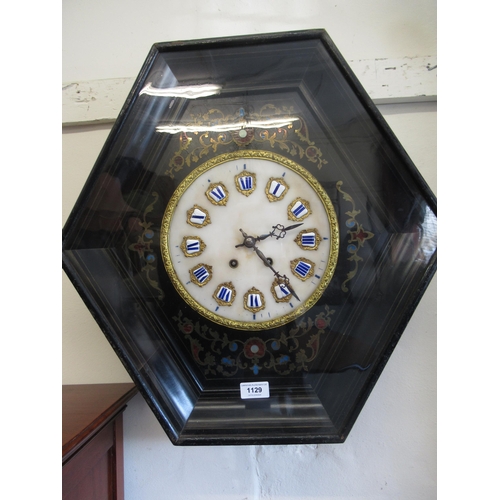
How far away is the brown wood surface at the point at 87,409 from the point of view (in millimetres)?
731

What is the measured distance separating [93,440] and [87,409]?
0.07m

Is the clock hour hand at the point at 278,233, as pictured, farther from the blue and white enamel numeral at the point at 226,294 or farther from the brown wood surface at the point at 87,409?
the brown wood surface at the point at 87,409

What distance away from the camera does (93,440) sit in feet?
2.77

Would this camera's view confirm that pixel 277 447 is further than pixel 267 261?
Yes

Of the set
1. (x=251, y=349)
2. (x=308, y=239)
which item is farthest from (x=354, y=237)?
(x=251, y=349)

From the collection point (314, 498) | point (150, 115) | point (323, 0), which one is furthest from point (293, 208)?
point (314, 498)

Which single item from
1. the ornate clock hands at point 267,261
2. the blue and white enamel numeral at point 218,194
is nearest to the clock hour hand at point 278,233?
the ornate clock hands at point 267,261

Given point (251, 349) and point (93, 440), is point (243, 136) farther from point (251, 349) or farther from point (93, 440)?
point (93, 440)

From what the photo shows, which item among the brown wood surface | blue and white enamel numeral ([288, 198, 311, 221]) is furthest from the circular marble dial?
the brown wood surface

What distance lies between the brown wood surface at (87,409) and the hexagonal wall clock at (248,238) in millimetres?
132

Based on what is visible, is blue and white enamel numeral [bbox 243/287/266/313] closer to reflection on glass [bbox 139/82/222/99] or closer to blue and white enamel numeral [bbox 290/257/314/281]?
blue and white enamel numeral [bbox 290/257/314/281]

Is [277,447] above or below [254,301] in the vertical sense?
below

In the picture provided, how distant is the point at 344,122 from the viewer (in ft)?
2.60

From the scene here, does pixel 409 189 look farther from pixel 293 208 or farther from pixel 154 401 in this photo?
pixel 154 401
